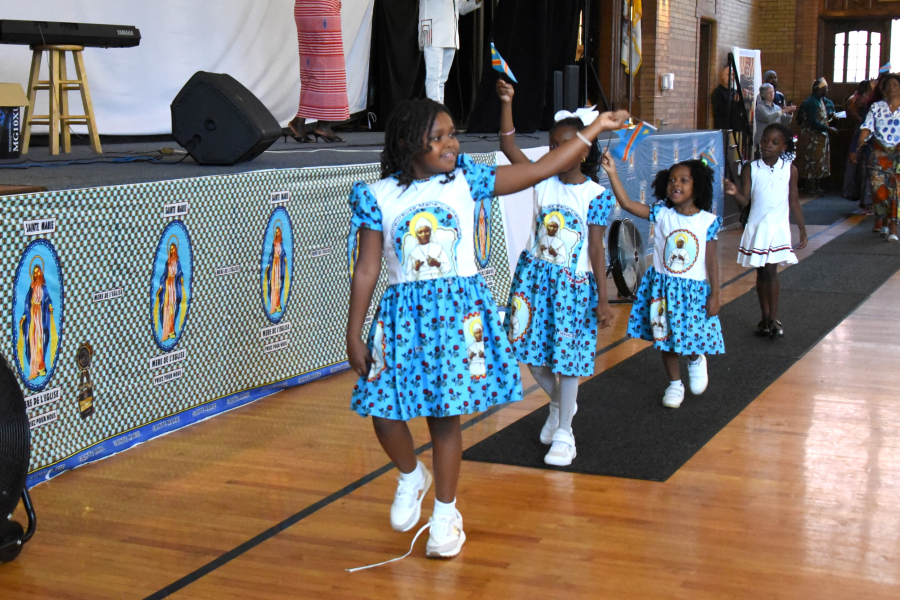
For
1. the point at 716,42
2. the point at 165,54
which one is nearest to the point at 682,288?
the point at 165,54

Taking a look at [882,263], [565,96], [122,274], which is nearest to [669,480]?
[122,274]

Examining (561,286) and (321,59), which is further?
(321,59)

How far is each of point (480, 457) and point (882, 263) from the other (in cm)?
569

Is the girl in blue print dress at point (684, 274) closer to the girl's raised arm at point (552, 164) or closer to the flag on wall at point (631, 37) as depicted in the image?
the girl's raised arm at point (552, 164)

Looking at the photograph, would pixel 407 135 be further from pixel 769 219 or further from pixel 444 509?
pixel 769 219

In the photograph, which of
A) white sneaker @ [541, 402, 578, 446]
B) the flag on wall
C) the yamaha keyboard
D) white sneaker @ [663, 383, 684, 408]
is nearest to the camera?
white sneaker @ [541, 402, 578, 446]

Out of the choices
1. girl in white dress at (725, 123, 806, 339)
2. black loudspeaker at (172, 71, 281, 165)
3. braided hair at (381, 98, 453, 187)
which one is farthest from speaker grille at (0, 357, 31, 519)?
girl in white dress at (725, 123, 806, 339)

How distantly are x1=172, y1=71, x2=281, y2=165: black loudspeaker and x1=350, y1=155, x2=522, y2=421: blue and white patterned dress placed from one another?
6.72 ft

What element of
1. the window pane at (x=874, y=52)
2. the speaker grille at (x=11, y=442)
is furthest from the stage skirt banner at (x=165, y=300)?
the window pane at (x=874, y=52)

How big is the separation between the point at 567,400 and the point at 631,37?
8.21 meters

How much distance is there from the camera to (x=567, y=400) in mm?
3406

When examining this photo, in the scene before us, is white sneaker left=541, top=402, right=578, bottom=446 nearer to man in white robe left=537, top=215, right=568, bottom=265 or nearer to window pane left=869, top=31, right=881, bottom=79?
man in white robe left=537, top=215, right=568, bottom=265

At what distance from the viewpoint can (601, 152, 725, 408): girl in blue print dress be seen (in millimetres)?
4047

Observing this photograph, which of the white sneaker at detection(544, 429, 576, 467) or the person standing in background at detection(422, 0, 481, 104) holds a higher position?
the person standing in background at detection(422, 0, 481, 104)
